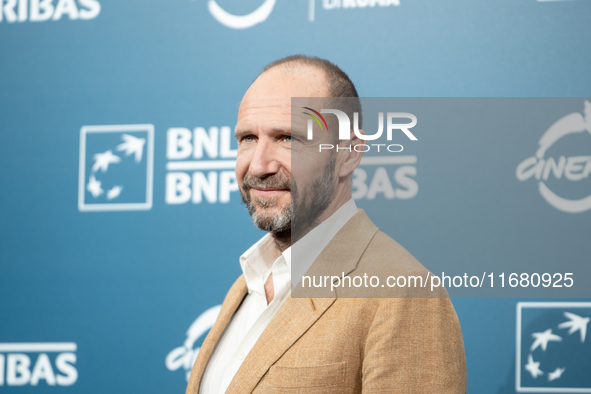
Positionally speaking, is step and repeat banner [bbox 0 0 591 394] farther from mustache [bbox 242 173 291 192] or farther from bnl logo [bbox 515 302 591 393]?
mustache [bbox 242 173 291 192]

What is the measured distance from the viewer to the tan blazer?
947 mm

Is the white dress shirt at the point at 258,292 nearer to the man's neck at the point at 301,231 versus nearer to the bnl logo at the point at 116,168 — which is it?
the man's neck at the point at 301,231

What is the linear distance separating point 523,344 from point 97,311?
1583 millimetres

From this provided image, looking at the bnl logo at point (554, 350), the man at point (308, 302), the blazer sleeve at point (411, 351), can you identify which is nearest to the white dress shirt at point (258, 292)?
the man at point (308, 302)

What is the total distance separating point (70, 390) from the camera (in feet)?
7.25

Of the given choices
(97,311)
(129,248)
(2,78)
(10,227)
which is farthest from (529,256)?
(2,78)

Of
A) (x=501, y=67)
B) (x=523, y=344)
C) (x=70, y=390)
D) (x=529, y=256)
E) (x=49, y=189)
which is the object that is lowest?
(x=70, y=390)

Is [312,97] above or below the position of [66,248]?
above

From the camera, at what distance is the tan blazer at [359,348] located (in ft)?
3.11

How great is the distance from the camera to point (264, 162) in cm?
119

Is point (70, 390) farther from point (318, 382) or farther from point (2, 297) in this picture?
point (318, 382)

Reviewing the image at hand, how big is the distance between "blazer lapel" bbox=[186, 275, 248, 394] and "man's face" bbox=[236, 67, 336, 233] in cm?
21

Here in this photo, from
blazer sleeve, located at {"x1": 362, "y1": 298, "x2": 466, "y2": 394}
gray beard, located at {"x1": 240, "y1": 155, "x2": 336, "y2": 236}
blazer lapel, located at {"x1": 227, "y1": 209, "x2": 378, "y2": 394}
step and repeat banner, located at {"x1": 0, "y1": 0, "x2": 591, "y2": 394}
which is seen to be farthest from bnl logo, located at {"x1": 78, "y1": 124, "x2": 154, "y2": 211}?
blazer sleeve, located at {"x1": 362, "y1": 298, "x2": 466, "y2": 394}

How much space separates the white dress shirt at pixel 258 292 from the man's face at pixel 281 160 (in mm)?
48
